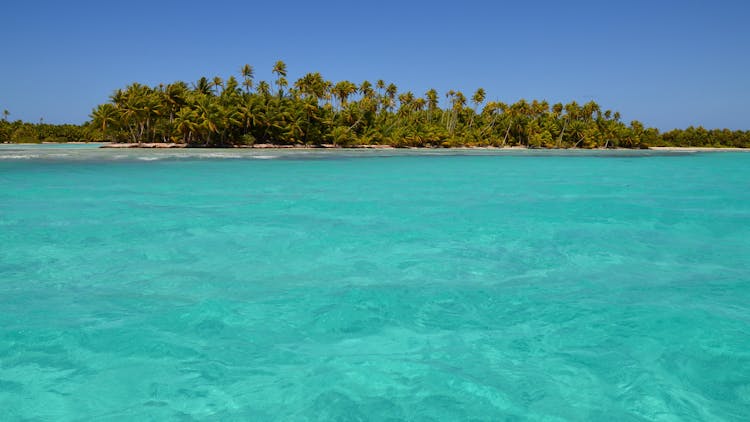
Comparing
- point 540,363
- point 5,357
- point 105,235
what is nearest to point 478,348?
point 540,363

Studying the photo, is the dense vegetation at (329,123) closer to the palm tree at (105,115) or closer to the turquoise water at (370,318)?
the palm tree at (105,115)

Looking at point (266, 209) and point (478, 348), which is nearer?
point (478, 348)

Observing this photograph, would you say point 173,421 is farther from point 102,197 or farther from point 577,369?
point 102,197

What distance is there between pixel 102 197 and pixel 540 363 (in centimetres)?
1816

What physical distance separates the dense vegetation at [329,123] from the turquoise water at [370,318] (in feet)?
191

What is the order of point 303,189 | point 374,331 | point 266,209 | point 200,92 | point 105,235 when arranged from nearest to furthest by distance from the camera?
point 374,331 → point 105,235 → point 266,209 → point 303,189 → point 200,92

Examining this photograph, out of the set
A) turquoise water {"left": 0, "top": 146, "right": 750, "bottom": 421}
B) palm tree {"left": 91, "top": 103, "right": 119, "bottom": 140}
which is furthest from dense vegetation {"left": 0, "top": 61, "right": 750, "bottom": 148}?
turquoise water {"left": 0, "top": 146, "right": 750, "bottom": 421}

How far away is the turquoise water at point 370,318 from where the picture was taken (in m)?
4.82

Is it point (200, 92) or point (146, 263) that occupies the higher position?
point (200, 92)

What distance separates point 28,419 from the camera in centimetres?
444

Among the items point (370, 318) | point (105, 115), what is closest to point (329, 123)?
point (105, 115)

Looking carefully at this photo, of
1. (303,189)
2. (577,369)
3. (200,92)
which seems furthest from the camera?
(200,92)

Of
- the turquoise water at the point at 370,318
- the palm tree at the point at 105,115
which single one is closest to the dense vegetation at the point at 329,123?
the palm tree at the point at 105,115

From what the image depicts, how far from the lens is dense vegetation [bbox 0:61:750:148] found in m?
70.4
